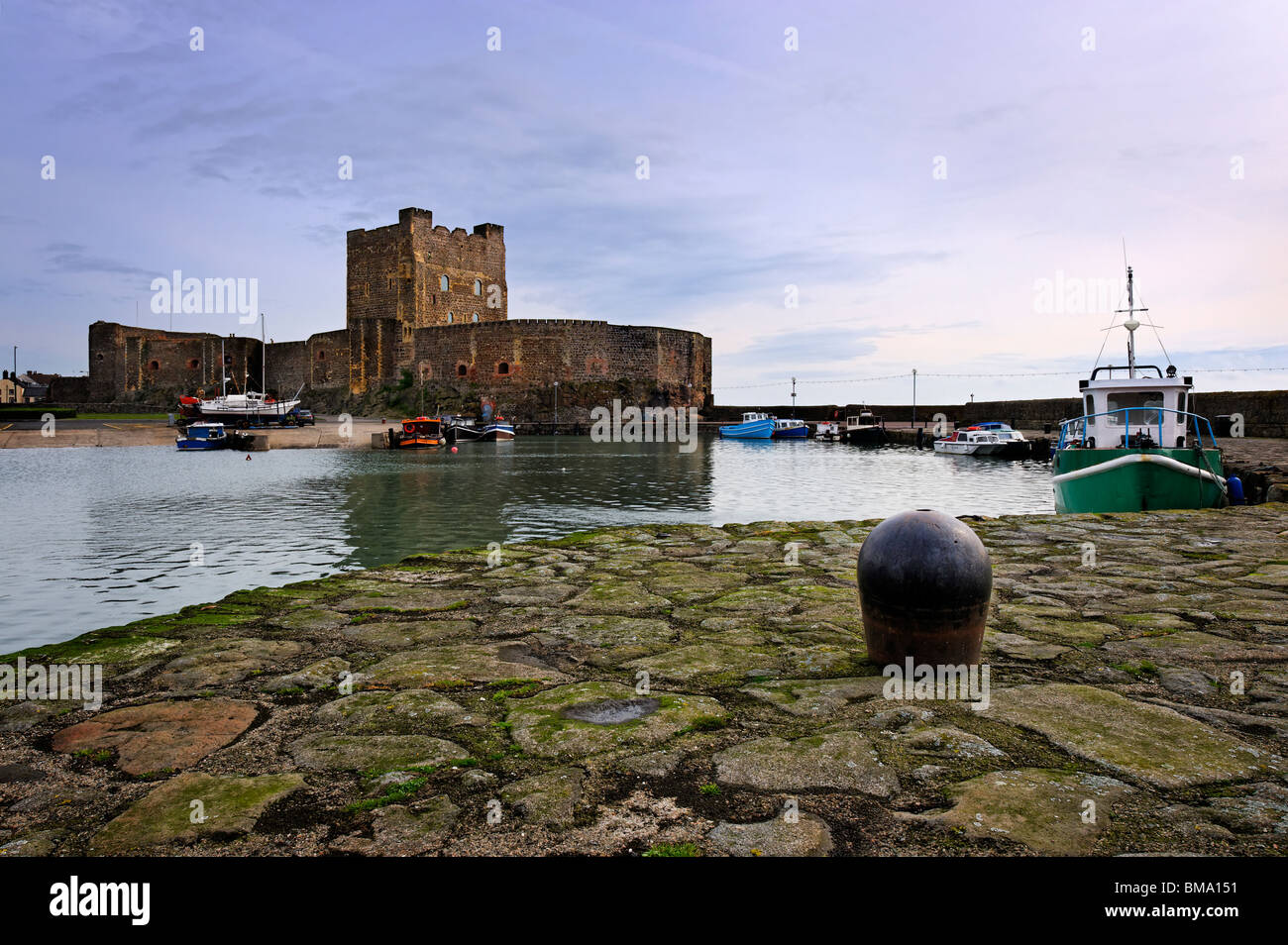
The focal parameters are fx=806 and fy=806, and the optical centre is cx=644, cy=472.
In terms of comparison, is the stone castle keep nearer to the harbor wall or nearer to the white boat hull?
the harbor wall

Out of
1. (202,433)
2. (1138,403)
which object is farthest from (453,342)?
(1138,403)

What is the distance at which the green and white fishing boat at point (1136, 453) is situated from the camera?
12648 millimetres

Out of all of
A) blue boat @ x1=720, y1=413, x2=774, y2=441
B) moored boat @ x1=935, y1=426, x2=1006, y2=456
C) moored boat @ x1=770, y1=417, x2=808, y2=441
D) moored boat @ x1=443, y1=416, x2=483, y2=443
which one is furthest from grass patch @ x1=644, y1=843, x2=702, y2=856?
moored boat @ x1=770, y1=417, x2=808, y2=441

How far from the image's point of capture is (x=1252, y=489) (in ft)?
50.0

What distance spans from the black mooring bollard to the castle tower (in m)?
60.0

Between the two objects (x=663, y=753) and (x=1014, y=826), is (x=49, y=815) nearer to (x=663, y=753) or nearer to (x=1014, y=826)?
(x=663, y=753)

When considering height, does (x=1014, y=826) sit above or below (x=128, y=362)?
below

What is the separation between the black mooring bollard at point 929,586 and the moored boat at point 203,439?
141ft

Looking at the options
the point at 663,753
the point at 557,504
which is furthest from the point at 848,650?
the point at 557,504

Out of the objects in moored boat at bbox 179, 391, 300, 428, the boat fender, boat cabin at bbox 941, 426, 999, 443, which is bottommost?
the boat fender

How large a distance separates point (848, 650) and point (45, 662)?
4500 millimetres

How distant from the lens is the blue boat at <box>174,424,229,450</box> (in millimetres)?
40125

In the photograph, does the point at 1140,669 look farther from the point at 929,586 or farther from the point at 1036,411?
the point at 1036,411

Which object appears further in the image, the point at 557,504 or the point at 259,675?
the point at 557,504
